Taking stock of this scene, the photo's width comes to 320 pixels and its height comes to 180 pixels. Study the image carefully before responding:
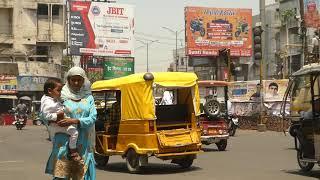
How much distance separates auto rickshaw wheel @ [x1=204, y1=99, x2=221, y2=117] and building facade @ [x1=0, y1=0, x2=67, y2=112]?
35447 millimetres

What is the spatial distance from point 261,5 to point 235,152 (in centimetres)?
1214

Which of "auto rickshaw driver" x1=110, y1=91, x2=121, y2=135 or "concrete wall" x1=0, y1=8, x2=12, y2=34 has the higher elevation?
"concrete wall" x1=0, y1=8, x2=12, y2=34

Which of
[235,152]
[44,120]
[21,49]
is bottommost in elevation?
[235,152]

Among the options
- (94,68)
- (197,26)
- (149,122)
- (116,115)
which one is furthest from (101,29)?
(149,122)

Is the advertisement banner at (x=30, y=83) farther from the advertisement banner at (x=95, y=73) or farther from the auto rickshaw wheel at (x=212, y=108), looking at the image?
the auto rickshaw wheel at (x=212, y=108)

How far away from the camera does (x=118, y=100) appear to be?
1372 centimetres

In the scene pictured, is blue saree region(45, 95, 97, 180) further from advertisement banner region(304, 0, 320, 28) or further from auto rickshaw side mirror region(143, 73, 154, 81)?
advertisement banner region(304, 0, 320, 28)

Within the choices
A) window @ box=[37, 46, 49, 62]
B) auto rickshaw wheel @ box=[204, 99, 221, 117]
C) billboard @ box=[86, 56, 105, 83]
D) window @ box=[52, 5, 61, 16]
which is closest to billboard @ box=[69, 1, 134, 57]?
window @ box=[37, 46, 49, 62]

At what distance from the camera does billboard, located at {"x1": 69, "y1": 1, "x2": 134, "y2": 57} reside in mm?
49594

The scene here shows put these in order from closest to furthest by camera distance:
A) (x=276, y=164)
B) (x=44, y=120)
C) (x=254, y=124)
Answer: (x=44, y=120), (x=276, y=164), (x=254, y=124)

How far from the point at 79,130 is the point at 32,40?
1997 inches

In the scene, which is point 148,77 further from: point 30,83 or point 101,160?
point 30,83

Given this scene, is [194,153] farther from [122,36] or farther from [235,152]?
[122,36]

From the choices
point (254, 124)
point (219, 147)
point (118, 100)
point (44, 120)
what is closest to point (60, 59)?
point (254, 124)
